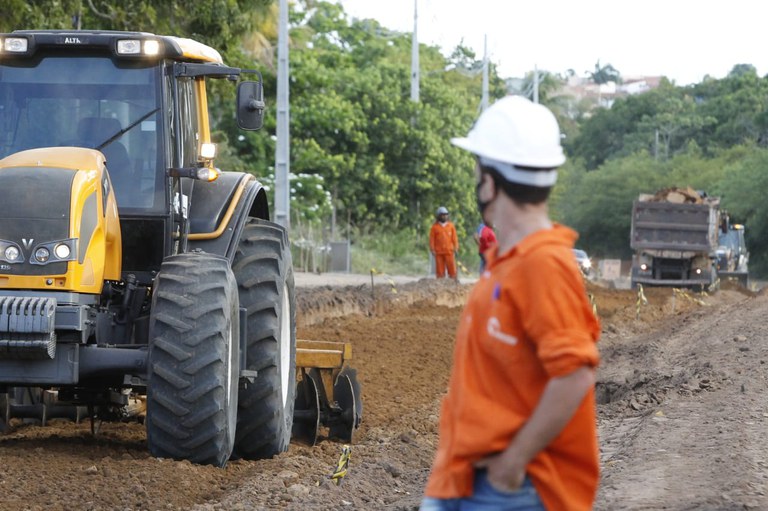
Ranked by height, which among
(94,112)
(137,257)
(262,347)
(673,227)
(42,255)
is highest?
(94,112)

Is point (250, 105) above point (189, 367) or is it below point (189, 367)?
above

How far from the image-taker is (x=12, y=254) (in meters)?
7.70

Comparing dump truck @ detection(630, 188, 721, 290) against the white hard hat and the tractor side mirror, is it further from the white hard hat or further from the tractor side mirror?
the white hard hat

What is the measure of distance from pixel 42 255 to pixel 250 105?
167cm

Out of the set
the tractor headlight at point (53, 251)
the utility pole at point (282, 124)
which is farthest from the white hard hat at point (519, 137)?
the utility pole at point (282, 124)

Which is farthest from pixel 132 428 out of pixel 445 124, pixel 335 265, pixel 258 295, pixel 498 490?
pixel 445 124

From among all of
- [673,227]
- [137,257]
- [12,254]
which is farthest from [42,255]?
[673,227]

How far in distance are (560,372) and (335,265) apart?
35908mm

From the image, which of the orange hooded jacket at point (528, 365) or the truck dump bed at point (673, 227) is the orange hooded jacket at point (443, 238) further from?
the orange hooded jacket at point (528, 365)

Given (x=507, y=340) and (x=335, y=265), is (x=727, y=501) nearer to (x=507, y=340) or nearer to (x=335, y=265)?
(x=507, y=340)

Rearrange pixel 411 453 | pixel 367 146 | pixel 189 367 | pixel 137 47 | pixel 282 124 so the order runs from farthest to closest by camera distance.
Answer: pixel 367 146 → pixel 282 124 → pixel 411 453 → pixel 137 47 → pixel 189 367

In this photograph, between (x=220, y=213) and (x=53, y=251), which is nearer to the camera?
(x=53, y=251)

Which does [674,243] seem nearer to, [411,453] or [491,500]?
[411,453]

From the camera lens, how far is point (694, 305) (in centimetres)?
2989
